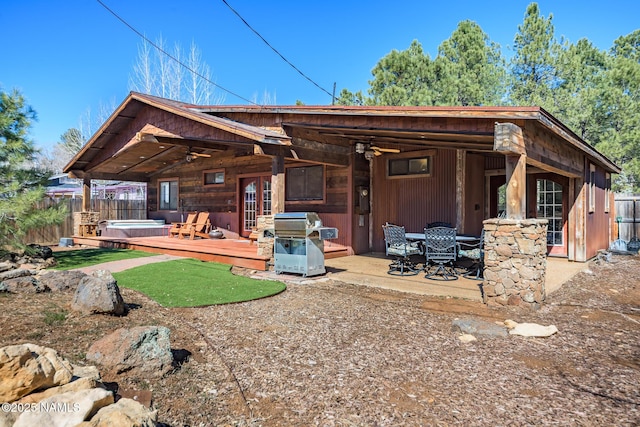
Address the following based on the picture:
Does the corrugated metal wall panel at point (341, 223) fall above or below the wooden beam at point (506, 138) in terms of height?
below

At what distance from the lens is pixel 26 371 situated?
1.98 meters

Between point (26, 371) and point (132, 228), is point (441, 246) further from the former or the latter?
point (132, 228)

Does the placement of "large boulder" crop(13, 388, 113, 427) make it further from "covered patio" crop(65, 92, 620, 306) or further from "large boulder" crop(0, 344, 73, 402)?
"covered patio" crop(65, 92, 620, 306)

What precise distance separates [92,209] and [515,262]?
49.4 ft

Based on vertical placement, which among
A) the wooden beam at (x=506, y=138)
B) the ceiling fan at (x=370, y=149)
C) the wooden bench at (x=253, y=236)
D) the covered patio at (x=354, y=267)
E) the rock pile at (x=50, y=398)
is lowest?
the covered patio at (x=354, y=267)

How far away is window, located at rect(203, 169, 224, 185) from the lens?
12.3m

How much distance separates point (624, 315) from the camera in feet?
16.7

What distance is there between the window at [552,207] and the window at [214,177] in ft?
29.2

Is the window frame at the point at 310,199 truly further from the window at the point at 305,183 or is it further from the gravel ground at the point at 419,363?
the gravel ground at the point at 419,363

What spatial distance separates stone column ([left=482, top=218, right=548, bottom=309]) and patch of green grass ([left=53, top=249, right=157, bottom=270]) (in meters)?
7.41

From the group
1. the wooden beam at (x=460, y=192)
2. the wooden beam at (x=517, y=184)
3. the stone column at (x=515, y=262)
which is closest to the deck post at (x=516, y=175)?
the wooden beam at (x=517, y=184)

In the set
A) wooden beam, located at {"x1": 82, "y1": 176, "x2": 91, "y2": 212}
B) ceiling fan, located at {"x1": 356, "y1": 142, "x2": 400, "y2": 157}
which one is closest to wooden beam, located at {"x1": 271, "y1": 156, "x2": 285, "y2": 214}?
ceiling fan, located at {"x1": 356, "y1": 142, "x2": 400, "y2": 157}

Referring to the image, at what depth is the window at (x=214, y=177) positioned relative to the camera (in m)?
12.3

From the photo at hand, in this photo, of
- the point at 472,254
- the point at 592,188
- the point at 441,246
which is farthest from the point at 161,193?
the point at 592,188
